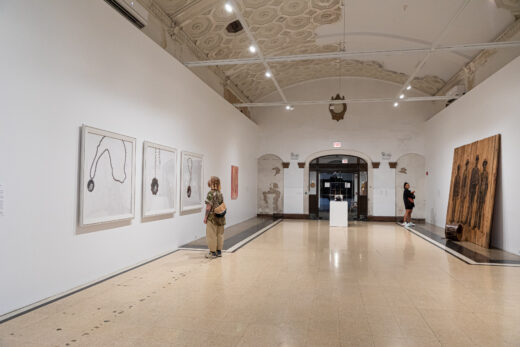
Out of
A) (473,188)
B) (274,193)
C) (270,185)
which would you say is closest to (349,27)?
(473,188)

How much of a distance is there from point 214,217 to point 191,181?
200cm

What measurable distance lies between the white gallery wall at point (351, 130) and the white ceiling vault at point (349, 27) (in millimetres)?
2411

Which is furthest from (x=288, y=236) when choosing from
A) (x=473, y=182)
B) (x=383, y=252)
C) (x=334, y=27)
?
(x=334, y=27)

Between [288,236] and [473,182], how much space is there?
5319 millimetres

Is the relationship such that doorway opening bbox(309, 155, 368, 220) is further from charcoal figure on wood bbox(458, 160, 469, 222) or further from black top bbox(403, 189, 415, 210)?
charcoal figure on wood bbox(458, 160, 469, 222)

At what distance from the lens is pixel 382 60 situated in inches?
501

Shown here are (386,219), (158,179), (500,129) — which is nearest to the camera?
(158,179)

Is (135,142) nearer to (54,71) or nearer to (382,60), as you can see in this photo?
(54,71)

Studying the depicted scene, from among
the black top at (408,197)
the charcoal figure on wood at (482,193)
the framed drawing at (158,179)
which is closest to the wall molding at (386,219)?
the black top at (408,197)

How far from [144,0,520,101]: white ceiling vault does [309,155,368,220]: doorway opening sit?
4671mm

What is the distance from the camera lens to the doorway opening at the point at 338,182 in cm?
1551

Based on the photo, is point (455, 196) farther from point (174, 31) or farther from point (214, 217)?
point (174, 31)

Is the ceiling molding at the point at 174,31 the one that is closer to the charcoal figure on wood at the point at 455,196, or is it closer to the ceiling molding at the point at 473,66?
the ceiling molding at the point at 473,66

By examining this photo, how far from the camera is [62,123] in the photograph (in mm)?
4512
